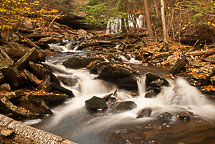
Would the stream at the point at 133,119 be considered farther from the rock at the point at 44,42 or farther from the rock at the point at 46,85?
the rock at the point at 44,42

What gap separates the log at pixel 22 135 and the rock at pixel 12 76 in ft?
13.9

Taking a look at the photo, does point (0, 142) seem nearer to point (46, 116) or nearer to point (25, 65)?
point (46, 116)

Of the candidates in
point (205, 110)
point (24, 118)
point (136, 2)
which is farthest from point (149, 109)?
point (136, 2)

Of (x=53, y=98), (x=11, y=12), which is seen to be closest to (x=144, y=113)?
(x=53, y=98)

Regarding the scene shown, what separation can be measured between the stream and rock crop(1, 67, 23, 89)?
1.92 meters

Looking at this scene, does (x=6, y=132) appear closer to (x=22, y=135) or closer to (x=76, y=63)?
(x=22, y=135)

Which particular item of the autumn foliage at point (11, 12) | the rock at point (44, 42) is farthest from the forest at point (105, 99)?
the rock at point (44, 42)

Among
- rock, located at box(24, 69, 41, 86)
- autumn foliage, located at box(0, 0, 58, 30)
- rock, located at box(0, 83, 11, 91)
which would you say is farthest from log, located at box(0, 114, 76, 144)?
autumn foliage, located at box(0, 0, 58, 30)

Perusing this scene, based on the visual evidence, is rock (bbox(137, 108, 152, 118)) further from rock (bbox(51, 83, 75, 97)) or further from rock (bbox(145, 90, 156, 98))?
rock (bbox(51, 83, 75, 97))

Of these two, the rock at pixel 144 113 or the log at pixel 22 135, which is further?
the rock at pixel 144 113

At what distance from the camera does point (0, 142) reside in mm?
2627

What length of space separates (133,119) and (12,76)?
508 centimetres

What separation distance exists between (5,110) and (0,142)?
2943 mm

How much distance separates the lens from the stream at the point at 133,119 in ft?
15.0
